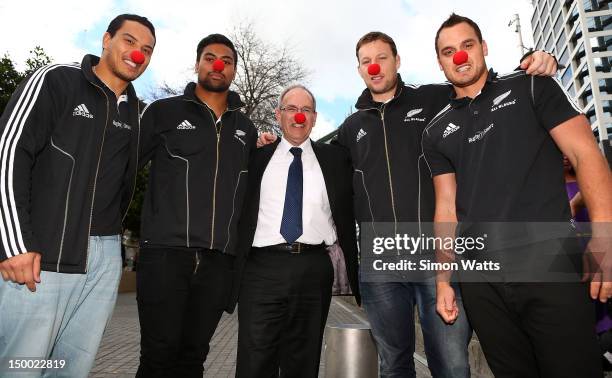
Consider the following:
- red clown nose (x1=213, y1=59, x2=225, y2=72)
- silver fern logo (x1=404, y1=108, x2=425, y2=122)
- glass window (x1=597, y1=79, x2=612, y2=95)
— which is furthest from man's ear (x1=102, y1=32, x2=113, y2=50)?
glass window (x1=597, y1=79, x2=612, y2=95)

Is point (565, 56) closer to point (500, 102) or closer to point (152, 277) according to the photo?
point (500, 102)

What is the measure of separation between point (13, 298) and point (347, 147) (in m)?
2.67

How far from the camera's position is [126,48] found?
2.88 metres

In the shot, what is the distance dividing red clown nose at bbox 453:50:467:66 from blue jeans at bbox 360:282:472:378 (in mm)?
1506

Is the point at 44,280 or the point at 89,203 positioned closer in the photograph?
the point at 44,280

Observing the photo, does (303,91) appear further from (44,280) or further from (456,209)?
(44,280)

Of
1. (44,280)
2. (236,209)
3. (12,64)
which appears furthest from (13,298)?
(12,64)

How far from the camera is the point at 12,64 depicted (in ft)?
42.3

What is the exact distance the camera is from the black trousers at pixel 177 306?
10.1ft

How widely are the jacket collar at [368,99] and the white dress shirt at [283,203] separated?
2.34ft

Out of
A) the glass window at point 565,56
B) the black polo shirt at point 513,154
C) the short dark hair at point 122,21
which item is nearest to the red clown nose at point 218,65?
the short dark hair at point 122,21

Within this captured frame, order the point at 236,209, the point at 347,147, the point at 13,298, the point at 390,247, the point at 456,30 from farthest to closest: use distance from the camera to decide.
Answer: the point at 347,147
the point at 236,209
the point at 390,247
the point at 456,30
the point at 13,298

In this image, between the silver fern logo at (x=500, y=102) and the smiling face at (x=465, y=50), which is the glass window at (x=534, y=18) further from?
the silver fern logo at (x=500, y=102)

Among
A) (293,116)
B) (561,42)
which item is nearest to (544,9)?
(561,42)
